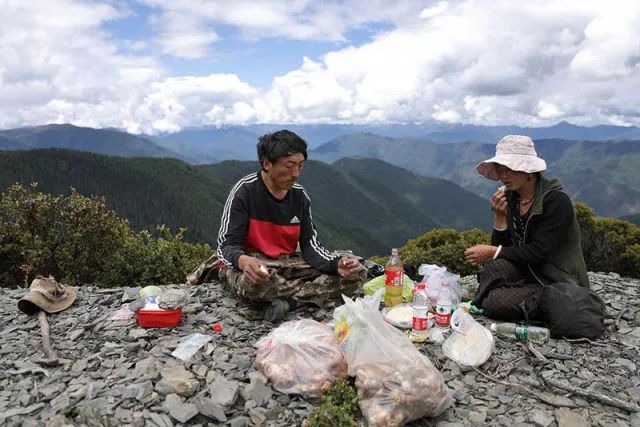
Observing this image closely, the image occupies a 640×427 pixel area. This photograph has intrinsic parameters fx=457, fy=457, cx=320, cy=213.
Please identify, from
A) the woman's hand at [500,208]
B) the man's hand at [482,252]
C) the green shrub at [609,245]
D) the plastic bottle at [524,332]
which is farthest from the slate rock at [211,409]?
the green shrub at [609,245]

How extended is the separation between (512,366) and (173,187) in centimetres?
12226

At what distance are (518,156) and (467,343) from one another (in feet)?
6.94

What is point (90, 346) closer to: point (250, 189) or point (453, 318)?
point (250, 189)

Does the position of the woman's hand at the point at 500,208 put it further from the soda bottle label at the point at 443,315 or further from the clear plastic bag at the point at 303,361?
the clear plastic bag at the point at 303,361

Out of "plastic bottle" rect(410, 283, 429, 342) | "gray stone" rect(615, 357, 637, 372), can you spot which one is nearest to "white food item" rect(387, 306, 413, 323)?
"plastic bottle" rect(410, 283, 429, 342)

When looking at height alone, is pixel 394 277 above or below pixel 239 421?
above

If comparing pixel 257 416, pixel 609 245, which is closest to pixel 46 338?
pixel 257 416

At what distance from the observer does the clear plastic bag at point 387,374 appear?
344 centimetres

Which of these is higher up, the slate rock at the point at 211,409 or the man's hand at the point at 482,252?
the man's hand at the point at 482,252

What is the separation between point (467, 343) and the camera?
4.68 meters

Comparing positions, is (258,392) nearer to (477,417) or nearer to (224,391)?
(224,391)

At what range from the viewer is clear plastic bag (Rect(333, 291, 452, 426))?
344cm

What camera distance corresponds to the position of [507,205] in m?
5.58

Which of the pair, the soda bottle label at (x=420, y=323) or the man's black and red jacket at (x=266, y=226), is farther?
the man's black and red jacket at (x=266, y=226)
